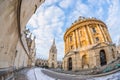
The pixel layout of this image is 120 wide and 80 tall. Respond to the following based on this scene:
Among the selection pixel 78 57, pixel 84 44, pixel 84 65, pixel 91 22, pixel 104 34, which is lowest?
pixel 84 65

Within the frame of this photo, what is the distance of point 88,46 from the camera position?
96.3ft

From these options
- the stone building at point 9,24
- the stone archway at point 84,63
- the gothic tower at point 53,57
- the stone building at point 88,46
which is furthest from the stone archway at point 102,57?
the gothic tower at point 53,57

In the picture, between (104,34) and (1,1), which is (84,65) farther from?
(1,1)

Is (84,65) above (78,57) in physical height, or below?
below

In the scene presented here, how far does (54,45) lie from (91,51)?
52278 mm


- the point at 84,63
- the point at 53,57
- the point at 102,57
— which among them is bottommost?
the point at 84,63

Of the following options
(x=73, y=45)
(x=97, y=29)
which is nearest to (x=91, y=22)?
(x=97, y=29)

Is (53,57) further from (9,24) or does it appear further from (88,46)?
(9,24)

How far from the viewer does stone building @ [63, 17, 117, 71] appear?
1024 inches

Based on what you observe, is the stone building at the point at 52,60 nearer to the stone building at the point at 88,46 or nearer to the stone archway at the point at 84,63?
the stone building at the point at 88,46

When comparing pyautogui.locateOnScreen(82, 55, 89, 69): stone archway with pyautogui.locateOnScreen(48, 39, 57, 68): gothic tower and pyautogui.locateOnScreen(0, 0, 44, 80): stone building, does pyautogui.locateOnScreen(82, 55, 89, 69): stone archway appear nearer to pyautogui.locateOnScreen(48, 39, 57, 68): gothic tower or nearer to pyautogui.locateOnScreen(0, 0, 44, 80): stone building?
pyautogui.locateOnScreen(0, 0, 44, 80): stone building

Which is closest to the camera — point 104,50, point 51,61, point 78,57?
point 104,50

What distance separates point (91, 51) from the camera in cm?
2734

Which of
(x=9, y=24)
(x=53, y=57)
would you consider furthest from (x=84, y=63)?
(x=53, y=57)
